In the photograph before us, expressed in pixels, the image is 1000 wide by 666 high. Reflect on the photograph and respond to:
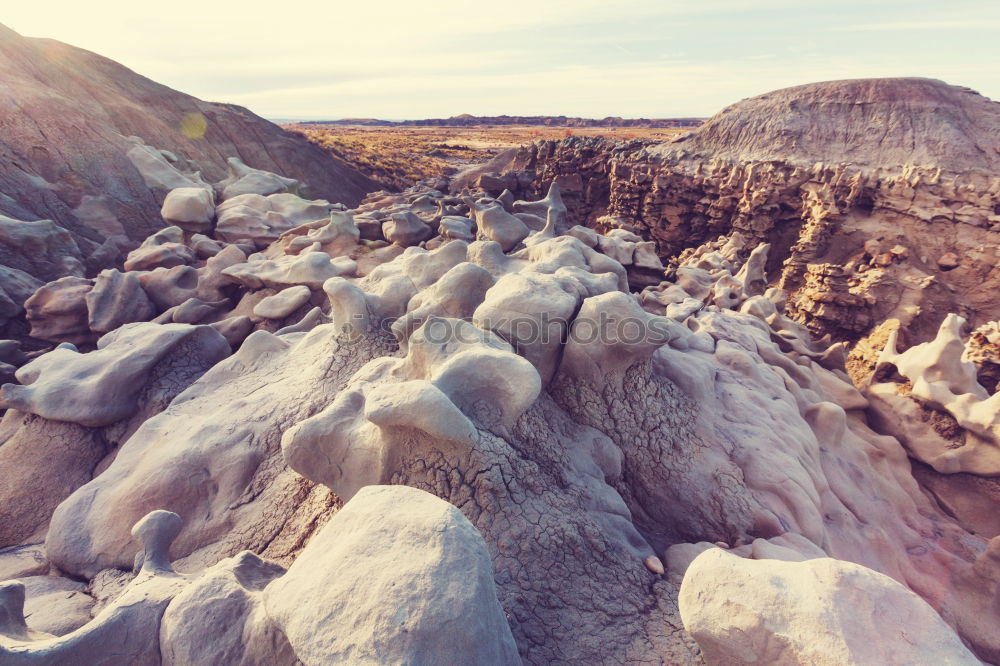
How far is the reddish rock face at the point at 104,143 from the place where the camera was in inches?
393

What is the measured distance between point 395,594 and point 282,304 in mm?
4260

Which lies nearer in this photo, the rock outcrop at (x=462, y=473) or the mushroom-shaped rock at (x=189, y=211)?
the rock outcrop at (x=462, y=473)

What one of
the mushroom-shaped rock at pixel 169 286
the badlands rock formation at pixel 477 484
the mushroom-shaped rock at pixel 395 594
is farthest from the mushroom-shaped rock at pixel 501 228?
the mushroom-shaped rock at pixel 395 594

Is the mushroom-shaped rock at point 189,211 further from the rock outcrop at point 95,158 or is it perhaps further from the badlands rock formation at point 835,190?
the badlands rock formation at point 835,190

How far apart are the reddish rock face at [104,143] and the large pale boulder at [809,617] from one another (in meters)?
10.8

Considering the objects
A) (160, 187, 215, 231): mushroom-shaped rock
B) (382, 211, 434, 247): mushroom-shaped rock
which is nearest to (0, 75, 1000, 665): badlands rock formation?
(382, 211, 434, 247): mushroom-shaped rock

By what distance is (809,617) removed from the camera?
157 cm

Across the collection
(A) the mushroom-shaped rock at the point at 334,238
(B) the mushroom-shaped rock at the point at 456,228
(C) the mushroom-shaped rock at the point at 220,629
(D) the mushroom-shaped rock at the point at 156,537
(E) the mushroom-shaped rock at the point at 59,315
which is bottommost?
(E) the mushroom-shaped rock at the point at 59,315

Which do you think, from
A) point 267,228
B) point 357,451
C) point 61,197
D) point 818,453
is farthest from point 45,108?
point 818,453

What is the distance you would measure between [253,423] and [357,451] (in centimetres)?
115

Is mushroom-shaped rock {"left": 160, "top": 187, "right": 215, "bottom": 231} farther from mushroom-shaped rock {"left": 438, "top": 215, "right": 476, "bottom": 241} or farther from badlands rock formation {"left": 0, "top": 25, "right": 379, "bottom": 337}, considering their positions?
mushroom-shaped rock {"left": 438, "top": 215, "right": 476, "bottom": 241}

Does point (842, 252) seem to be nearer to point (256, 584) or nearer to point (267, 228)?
point (267, 228)

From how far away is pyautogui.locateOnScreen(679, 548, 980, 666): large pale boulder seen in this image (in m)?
1.48

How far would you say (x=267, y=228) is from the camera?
8734mm
